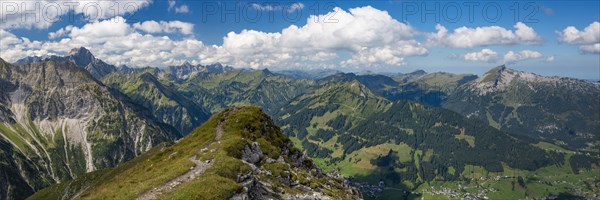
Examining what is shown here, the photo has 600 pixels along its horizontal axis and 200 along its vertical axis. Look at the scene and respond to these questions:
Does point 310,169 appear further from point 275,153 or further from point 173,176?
point 173,176

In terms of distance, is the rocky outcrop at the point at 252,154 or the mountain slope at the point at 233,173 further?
the rocky outcrop at the point at 252,154

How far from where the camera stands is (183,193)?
227ft

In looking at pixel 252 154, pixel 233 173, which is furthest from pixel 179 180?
pixel 252 154

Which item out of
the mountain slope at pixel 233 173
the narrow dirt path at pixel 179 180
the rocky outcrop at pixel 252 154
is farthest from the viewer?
the rocky outcrop at pixel 252 154

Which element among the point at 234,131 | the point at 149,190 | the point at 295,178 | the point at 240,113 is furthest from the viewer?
the point at 240,113

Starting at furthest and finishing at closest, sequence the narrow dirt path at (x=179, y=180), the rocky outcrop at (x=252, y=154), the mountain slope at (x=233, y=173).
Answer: the rocky outcrop at (x=252, y=154) < the mountain slope at (x=233, y=173) < the narrow dirt path at (x=179, y=180)

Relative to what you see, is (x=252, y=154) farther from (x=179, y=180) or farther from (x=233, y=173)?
(x=179, y=180)

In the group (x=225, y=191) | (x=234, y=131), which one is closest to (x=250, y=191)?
(x=225, y=191)

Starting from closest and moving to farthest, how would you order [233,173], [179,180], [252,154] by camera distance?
[179,180] → [233,173] → [252,154]

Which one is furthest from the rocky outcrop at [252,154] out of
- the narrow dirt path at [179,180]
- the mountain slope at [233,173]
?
the narrow dirt path at [179,180]

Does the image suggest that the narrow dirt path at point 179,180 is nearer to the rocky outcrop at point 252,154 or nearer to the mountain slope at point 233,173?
the mountain slope at point 233,173

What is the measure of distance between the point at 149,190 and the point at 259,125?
2872 inches

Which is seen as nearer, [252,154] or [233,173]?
[233,173]

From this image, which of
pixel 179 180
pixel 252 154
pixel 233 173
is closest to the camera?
pixel 179 180
